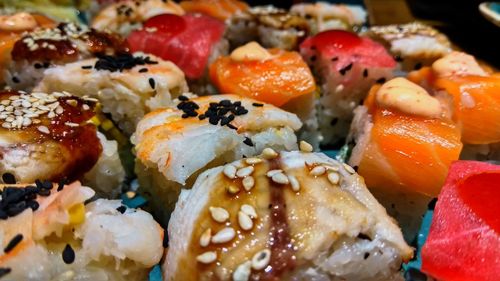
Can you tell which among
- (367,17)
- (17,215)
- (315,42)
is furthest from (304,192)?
(367,17)

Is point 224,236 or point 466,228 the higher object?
point 224,236

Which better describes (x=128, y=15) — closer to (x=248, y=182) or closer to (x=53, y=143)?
(x=53, y=143)

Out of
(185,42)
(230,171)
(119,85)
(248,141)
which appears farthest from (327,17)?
(230,171)

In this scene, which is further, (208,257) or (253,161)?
(253,161)

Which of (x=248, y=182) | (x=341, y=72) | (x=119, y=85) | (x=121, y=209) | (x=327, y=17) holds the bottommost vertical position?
(x=327, y=17)

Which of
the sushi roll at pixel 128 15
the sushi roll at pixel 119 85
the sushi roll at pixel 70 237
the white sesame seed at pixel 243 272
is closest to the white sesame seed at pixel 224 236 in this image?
the white sesame seed at pixel 243 272

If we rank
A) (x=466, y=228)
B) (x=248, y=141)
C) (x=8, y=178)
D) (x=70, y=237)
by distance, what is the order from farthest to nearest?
(x=248, y=141)
(x=8, y=178)
(x=466, y=228)
(x=70, y=237)

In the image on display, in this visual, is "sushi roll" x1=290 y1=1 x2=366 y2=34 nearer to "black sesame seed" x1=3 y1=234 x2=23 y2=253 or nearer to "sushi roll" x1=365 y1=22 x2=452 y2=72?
"sushi roll" x1=365 y1=22 x2=452 y2=72

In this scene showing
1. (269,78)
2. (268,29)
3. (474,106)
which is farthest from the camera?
(268,29)
